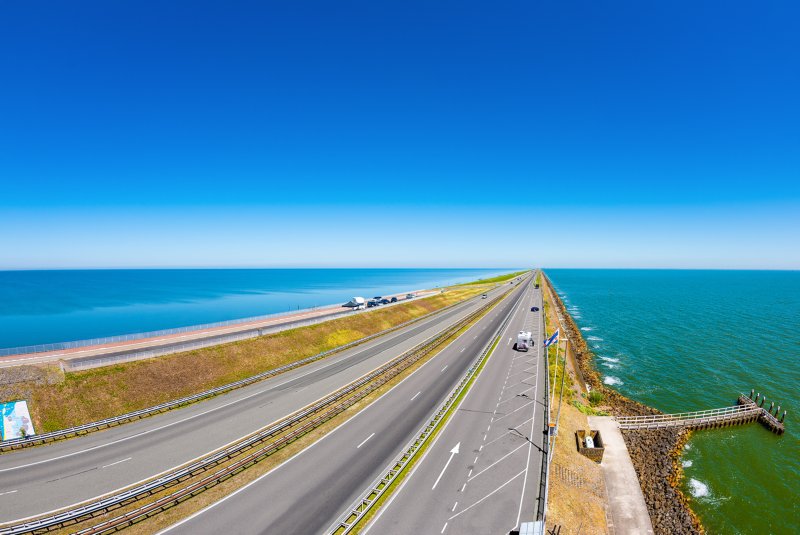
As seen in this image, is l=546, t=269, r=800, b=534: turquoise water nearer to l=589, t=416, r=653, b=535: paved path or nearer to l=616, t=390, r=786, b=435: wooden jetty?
l=616, t=390, r=786, b=435: wooden jetty

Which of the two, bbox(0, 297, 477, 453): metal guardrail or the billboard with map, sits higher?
the billboard with map

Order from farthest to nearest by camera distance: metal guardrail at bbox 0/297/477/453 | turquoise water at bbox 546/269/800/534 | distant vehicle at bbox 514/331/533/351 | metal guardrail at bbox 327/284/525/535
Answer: distant vehicle at bbox 514/331/533/351 → metal guardrail at bbox 0/297/477/453 → turquoise water at bbox 546/269/800/534 → metal guardrail at bbox 327/284/525/535

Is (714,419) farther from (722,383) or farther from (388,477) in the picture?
(388,477)

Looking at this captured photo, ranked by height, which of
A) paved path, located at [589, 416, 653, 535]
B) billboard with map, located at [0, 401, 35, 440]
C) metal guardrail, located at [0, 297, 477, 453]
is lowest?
paved path, located at [589, 416, 653, 535]

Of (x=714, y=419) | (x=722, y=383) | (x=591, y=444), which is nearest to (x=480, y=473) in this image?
(x=591, y=444)

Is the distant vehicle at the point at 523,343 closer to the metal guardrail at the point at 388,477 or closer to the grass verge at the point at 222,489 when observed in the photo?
the metal guardrail at the point at 388,477

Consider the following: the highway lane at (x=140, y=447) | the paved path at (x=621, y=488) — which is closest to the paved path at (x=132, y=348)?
the highway lane at (x=140, y=447)

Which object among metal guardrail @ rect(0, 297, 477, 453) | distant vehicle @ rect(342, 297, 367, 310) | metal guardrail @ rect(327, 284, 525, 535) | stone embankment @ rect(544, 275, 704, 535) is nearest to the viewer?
metal guardrail @ rect(327, 284, 525, 535)

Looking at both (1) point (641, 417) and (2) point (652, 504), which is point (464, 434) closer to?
(2) point (652, 504)

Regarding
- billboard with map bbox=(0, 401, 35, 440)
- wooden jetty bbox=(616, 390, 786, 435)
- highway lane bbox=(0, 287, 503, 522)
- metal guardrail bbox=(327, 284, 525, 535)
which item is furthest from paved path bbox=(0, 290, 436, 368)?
wooden jetty bbox=(616, 390, 786, 435)
